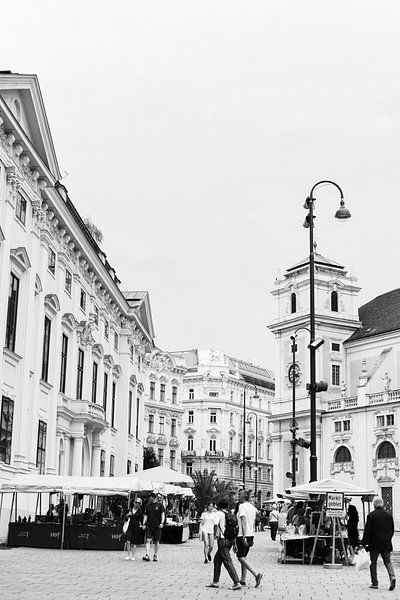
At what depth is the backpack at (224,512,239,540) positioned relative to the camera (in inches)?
Answer: 610

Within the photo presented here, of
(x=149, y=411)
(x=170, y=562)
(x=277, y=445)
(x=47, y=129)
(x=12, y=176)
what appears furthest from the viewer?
(x=149, y=411)

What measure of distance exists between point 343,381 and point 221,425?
35.6m

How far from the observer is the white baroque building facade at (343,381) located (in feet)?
233

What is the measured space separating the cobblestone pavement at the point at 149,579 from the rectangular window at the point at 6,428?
4.94 metres

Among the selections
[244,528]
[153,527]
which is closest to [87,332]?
[153,527]

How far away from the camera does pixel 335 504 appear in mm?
21516

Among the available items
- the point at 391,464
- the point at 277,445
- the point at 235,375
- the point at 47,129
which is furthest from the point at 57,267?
the point at 235,375

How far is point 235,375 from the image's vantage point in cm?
11950

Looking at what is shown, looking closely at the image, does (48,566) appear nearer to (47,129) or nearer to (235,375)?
(47,129)

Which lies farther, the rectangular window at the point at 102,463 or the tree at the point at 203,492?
the tree at the point at 203,492

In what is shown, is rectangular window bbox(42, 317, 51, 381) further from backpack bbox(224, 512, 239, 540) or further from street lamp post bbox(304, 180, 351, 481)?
backpack bbox(224, 512, 239, 540)

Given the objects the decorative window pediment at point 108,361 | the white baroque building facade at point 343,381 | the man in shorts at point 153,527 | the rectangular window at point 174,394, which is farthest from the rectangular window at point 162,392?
the man in shorts at point 153,527

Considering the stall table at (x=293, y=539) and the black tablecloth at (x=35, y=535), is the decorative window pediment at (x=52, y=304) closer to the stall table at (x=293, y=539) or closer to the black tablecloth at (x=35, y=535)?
the black tablecloth at (x=35, y=535)

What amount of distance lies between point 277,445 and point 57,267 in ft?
167
